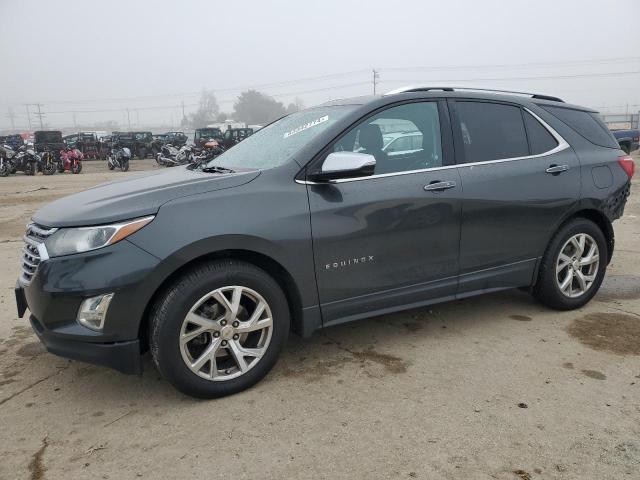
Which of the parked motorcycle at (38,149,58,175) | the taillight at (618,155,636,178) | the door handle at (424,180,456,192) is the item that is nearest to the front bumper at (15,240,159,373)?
the door handle at (424,180,456,192)

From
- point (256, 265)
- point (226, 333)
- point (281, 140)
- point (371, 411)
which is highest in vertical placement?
point (281, 140)

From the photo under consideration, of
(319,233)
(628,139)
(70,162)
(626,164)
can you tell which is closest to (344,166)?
(319,233)

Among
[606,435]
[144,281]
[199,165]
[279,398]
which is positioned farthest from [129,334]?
[606,435]

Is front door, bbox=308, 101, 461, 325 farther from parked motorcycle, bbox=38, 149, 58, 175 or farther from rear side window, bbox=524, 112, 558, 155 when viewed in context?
parked motorcycle, bbox=38, 149, 58, 175

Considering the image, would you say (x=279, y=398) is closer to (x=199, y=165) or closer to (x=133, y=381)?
(x=133, y=381)

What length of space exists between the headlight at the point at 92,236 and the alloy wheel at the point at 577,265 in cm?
314

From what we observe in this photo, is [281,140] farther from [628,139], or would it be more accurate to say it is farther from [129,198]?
[628,139]

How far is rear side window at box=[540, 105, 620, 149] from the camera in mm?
4164

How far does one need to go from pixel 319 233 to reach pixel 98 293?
4.03 feet

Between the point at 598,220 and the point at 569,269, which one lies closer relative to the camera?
the point at 569,269

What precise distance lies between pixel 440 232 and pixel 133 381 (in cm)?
216

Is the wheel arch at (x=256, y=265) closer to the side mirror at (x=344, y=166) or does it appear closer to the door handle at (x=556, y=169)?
the side mirror at (x=344, y=166)

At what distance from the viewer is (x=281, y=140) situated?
3580 mm

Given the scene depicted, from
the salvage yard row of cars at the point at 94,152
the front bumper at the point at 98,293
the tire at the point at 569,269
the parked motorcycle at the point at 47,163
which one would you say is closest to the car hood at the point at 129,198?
the front bumper at the point at 98,293
